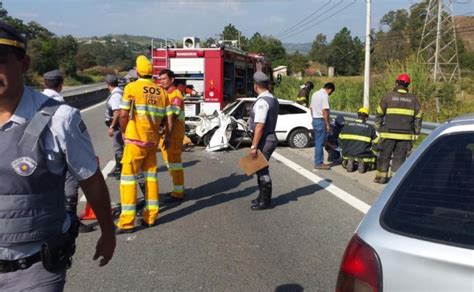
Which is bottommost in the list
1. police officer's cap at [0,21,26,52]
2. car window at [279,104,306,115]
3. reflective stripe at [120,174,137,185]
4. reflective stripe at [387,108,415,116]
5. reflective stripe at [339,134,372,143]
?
reflective stripe at [120,174,137,185]

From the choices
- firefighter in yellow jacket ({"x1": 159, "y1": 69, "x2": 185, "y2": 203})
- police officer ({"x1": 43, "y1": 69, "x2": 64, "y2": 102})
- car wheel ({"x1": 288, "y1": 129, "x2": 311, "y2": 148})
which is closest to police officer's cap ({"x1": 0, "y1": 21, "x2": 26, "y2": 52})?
police officer ({"x1": 43, "y1": 69, "x2": 64, "y2": 102})

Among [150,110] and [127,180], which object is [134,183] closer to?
[127,180]

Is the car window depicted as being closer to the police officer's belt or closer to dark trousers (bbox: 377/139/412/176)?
dark trousers (bbox: 377/139/412/176)

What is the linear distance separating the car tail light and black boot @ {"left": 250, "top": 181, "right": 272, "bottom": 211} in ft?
15.8

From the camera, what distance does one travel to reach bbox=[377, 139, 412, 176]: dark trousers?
8328 millimetres

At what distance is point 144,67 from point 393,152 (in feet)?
14.9

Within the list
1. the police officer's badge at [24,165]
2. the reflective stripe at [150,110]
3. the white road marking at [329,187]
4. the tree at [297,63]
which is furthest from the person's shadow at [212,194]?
the tree at [297,63]

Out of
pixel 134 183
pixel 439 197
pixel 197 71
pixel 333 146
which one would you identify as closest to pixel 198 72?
pixel 197 71

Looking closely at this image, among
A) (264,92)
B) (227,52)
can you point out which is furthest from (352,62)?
(264,92)

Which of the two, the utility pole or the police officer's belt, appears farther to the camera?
the utility pole

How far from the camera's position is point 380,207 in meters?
2.18

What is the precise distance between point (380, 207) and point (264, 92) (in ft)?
16.3

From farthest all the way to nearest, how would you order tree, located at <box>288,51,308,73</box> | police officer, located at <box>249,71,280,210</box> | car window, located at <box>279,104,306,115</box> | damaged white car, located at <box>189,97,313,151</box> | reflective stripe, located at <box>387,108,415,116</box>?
tree, located at <box>288,51,308,73</box> < car window, located at <box>279,104,306,115</box> < damaged white car, located at <box>189,97,313,151</box> < reflective stripe, located at <box>387,108,415,116</box> < police officer, located at <box>249,71,280,210</box>

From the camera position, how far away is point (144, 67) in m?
6.05
